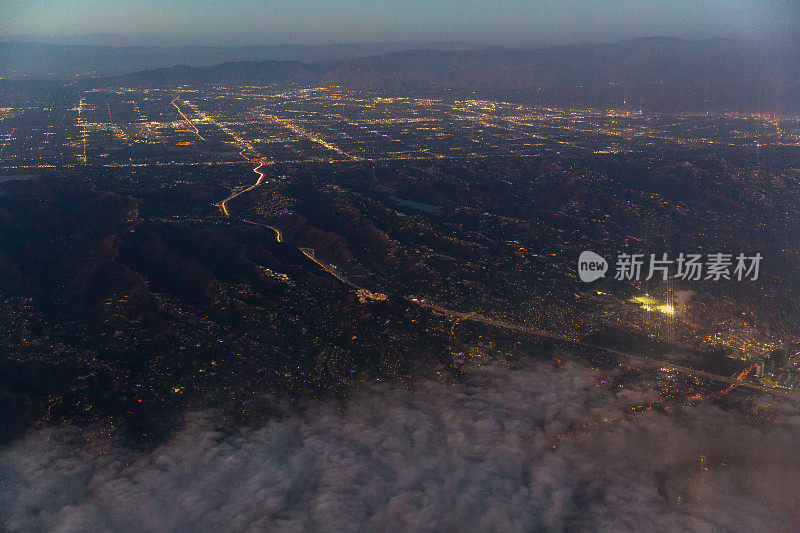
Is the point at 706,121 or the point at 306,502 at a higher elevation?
the point at 706,121

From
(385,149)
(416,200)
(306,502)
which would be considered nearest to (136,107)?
(385,149)

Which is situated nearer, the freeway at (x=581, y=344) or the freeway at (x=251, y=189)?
the freeway at (x=581, y=344)

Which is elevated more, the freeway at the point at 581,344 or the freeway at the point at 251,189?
the freeway at the point at 251,189

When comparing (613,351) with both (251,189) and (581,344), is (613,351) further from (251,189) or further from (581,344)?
(251,189)

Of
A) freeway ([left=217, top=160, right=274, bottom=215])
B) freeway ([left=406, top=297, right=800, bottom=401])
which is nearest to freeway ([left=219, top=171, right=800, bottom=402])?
freeway ([left=406, top=297, right=800, bottom=401])

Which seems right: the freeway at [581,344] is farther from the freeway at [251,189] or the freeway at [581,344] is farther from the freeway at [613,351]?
the freeway at [251,189]

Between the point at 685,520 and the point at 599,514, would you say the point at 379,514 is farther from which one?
the point at 685,520

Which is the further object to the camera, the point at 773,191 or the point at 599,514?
the point at 773,191

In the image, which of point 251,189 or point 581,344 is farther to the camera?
point 251,189

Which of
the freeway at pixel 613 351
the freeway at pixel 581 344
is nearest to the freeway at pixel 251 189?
the freeway at pixel 581 344

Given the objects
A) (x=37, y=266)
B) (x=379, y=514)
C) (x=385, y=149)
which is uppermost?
(x=385, y=149)

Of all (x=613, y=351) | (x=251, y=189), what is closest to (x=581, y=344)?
(x=613, y=351)
